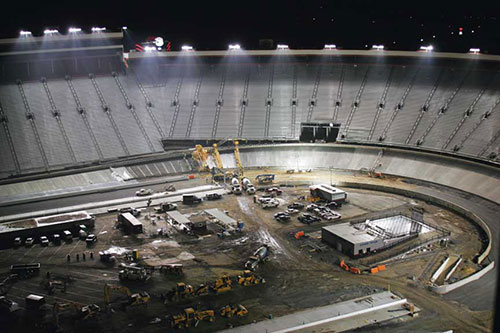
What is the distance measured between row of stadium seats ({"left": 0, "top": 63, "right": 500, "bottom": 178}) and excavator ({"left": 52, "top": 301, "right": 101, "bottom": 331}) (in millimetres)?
28740

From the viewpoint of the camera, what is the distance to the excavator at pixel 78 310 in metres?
26.8

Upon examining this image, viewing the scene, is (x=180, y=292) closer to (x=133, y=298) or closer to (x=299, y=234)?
(x=133, y=298)

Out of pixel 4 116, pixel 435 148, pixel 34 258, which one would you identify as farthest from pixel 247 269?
pixel 4 116

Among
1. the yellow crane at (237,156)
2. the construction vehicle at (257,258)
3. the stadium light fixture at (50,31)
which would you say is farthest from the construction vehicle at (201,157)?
the stadium light fixture at (50,31)

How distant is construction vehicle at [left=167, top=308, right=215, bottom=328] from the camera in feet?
86.8

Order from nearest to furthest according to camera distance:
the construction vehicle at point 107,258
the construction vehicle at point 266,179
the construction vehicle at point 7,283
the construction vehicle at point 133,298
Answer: the construction vehicle at point 133,298, the construction vehicle at point 7,283, the construction vehicle at point 107,258, the construction vehicle at point 266,179

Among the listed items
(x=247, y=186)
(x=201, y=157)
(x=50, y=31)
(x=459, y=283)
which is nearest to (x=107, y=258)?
(x=247, y=186)

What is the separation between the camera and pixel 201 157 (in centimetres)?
5872

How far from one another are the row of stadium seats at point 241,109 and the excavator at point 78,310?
28.7 meters

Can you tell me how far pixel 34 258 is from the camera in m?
35.7

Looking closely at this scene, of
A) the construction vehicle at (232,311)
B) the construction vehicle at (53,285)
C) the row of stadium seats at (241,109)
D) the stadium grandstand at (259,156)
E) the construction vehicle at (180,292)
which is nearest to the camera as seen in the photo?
the construction vehicle at (232,311)

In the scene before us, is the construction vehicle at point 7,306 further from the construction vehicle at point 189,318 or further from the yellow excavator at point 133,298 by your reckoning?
the construction vehicle at point 189,318

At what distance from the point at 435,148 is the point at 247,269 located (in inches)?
1177

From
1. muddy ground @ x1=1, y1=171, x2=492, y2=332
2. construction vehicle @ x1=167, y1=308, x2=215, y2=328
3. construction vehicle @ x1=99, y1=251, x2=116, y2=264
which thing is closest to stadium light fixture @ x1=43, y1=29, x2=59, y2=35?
muddy ground @ x1=1, y1=171, x2=492, y2=332
